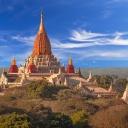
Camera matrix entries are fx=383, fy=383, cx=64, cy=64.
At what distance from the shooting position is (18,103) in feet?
92.8

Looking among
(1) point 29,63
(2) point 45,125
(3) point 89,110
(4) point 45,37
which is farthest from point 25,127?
(4) point 45,37

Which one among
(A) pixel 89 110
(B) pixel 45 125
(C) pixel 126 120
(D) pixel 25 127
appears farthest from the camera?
(A) pixel 89 110

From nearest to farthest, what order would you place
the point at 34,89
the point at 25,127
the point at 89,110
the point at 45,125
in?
1. the point at 25,127
2. the point at 45,125
3. the point at 89,110
4. the point at 34,89

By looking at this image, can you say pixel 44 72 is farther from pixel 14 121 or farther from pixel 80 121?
pixel 14 121

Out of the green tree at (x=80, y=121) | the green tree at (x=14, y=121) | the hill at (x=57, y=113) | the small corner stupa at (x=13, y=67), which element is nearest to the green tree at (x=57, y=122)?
the hill at (x=57, y=113)

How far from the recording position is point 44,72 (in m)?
50.4

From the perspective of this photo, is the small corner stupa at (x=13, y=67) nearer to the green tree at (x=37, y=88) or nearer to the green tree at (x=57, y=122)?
the green tree at (x=37, y=88)

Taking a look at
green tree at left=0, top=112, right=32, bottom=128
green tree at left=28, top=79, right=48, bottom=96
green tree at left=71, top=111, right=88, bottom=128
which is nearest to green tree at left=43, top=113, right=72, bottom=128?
green tree at left=71, top=111, right=88, bottom=128

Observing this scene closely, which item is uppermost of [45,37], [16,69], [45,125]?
[45,37]

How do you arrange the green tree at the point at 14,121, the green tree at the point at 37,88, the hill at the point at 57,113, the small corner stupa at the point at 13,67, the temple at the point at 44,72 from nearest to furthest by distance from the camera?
the green tree at the point at 14,121
the hill at the point at 57,113
the green tree at the point at 37,88
the temple at the point at 44,72
the small corner stupa at the point at 13,67

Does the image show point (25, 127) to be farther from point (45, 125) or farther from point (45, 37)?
point (45, 37)

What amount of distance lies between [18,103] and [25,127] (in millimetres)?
7409

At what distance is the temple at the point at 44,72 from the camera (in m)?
44.7

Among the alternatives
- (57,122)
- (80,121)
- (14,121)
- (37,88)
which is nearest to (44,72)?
(37,88)
